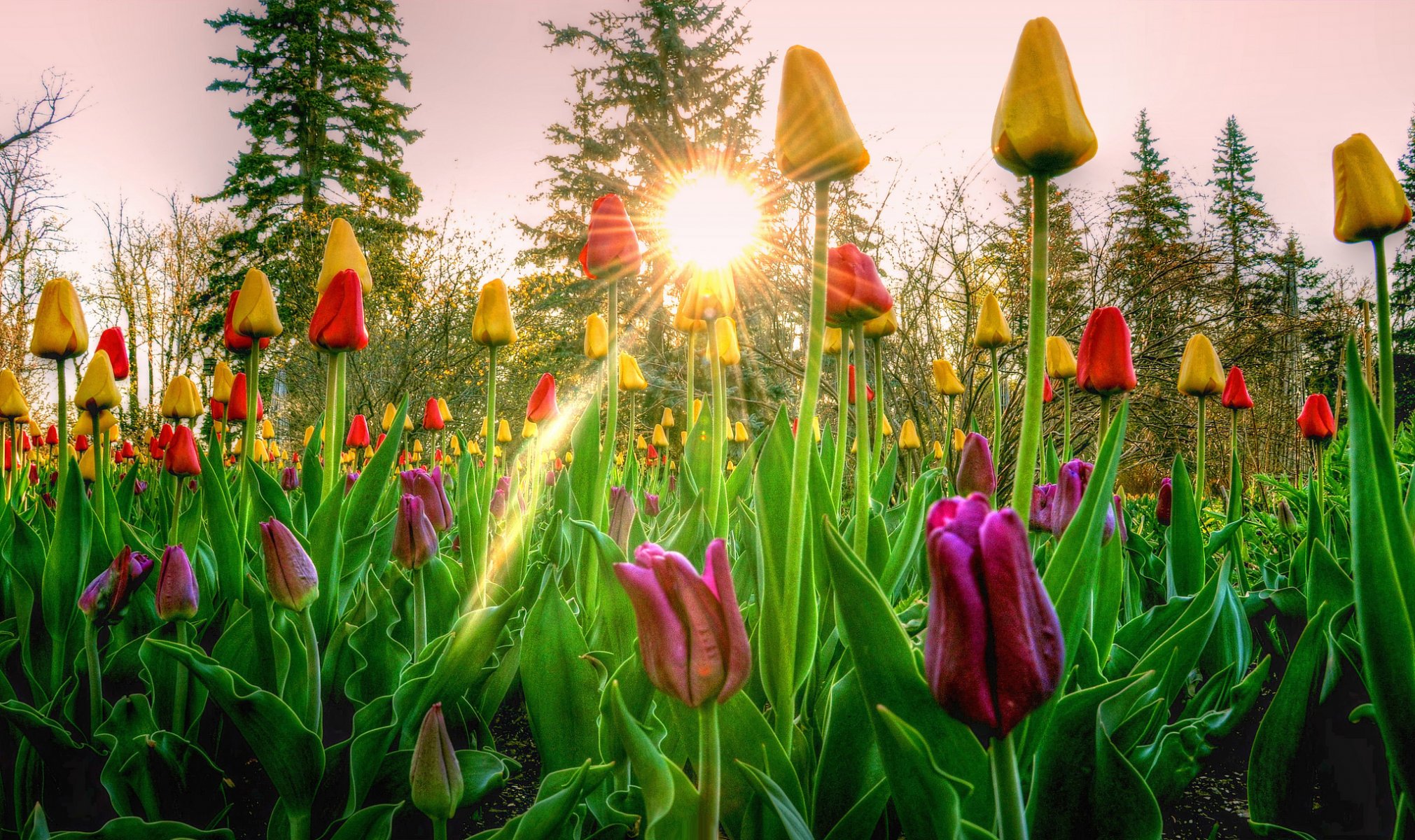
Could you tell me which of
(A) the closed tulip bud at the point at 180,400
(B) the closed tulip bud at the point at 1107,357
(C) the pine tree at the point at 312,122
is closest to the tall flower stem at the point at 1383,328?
(B) the closed tulip bud at the point at 1107,357

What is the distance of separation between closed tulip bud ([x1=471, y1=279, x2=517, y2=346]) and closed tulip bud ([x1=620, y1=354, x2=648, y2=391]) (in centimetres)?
54

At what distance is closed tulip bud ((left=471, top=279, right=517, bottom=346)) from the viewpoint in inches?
60.9

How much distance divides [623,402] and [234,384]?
487 inches

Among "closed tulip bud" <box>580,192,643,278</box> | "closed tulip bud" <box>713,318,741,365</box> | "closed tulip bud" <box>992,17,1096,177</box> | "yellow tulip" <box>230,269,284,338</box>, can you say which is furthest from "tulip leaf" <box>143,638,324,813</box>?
"closed tulip bud" <box>713,318,741,365</box>

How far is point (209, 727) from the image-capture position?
3.49ft

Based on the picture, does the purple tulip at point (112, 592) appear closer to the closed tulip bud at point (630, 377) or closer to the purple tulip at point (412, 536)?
the purple tulip at point (412, 536)

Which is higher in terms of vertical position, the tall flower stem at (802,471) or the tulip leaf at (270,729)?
the tall flower stem at (802,471)

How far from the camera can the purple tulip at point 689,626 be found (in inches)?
21.7

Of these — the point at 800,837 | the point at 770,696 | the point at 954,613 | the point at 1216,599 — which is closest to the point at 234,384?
the point at 770,696

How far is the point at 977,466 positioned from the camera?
1368 millimetres

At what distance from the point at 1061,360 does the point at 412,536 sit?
4.86ft

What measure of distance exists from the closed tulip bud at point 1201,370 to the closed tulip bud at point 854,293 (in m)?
0.90

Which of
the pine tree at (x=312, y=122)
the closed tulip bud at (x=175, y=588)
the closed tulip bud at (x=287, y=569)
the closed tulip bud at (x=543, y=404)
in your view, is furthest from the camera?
the pine tree at (x=312, y=122)

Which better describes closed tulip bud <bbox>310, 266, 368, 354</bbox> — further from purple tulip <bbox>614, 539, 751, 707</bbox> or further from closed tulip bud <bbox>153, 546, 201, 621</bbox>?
purple tulip <bbox>614, 539, 751, 707</bbox>
